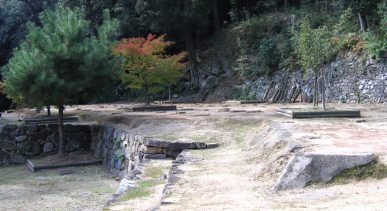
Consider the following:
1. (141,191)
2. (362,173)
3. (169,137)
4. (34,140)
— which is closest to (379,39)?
(169,137)

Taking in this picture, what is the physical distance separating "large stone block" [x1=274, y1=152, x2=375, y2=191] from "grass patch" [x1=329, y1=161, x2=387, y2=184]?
55 mm

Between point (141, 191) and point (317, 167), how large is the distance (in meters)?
A: 2.75

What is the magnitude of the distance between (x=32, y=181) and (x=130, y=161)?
269 cm

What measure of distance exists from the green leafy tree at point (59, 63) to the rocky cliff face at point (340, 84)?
23.1 ft

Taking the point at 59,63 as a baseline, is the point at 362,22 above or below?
above

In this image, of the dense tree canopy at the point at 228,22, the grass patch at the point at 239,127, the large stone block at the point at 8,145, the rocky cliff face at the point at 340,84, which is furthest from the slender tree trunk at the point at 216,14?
the grass patch at the point at 239,127

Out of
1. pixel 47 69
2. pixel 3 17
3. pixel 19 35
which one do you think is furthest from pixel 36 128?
pixel 3 17

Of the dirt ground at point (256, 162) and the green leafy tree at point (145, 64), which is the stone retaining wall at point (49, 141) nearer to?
the dirt ground at point (256, 162)

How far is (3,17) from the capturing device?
34156mm

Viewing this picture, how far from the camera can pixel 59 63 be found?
1523cm

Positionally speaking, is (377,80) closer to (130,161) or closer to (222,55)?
(130,161)

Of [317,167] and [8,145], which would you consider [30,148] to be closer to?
[8,145]

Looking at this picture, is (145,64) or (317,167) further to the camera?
(145,64)

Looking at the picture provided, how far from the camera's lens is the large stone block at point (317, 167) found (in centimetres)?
650
